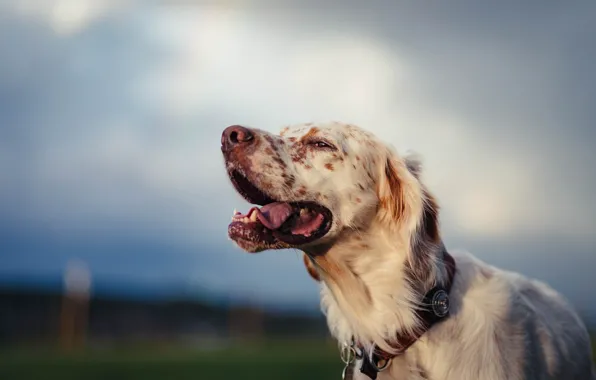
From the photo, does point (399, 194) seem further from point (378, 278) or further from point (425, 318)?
point (425, 318)

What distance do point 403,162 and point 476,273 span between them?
71cm

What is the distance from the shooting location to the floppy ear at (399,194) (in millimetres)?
4289

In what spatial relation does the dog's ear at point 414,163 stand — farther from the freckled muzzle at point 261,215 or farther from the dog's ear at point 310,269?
the dog's ear at point 310,269

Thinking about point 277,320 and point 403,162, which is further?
Result: point 277,320

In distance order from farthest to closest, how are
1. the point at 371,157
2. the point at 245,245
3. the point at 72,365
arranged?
the point at 72,365
the point at 371,157
the point at 245,245

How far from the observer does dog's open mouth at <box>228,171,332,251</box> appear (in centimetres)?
414

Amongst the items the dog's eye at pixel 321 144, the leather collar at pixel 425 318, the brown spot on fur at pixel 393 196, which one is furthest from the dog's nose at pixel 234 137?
the leather collar at pixel 425 318

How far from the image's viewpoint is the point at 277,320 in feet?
98.7

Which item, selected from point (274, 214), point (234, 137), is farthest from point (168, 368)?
point (234, 137)

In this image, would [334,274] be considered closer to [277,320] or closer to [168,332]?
[168,332]

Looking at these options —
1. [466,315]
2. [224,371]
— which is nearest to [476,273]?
[466,315]

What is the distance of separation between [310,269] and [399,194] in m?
0.71

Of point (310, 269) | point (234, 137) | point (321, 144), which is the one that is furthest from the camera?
point (310, 269)

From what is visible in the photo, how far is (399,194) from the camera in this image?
4414 millimetres
